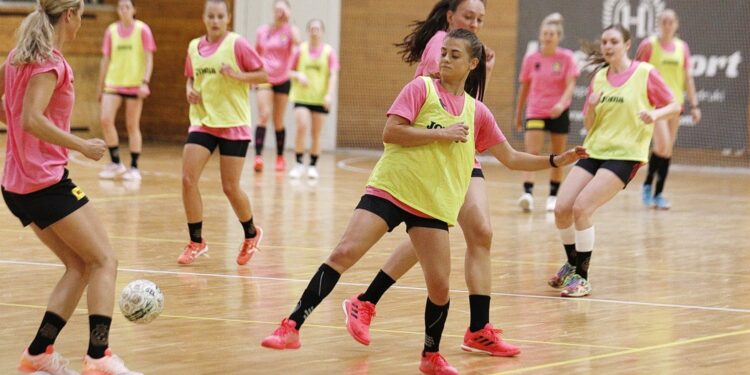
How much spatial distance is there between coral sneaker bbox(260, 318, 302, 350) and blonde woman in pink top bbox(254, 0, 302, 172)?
11.0 meters

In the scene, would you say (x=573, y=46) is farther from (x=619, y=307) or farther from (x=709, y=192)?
(x=619, y=307)

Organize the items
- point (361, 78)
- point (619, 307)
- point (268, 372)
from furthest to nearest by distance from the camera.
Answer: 1. point (361, 78)
2. point (619, 307)
3. point (268, 372)

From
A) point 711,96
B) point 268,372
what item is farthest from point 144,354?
point 711,96

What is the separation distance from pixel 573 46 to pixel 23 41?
50.4 feet

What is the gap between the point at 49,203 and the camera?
17.1 ft

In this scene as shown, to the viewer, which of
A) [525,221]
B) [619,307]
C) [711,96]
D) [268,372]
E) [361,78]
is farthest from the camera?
[361,78]

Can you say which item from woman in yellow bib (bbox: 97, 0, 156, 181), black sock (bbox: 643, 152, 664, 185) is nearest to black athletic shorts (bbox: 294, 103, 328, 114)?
woman in yellow bib (bbox: 97, 0, 156, 181)

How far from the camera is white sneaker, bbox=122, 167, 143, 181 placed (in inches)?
587

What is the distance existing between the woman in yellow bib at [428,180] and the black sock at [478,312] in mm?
474

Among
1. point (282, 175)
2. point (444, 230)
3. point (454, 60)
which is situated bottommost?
point (282, 175)

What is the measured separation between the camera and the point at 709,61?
19062 mm

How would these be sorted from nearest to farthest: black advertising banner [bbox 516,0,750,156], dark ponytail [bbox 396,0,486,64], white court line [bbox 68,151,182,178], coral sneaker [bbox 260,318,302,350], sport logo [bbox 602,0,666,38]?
coral sneaker [bbox 260,318,302,350], dark ponytail [bbox 396,0,486,64], white court line [bbox 68,151,182,178], black advertising banner [bbox 516,0,750,156], sport logo [bbox 602,0,666,38]

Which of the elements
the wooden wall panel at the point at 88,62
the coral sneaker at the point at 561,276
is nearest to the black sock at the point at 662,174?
the coral sneaker at the point at 561,276

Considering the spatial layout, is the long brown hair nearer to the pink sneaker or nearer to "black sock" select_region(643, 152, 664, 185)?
"black sock" select_region(643, 152, 664, 185)
